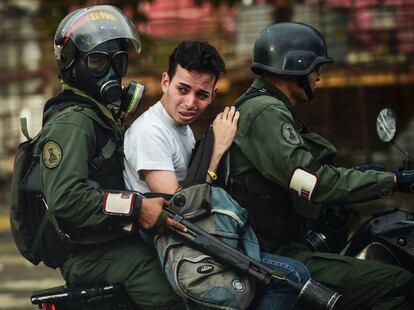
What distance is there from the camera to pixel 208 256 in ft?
14.3

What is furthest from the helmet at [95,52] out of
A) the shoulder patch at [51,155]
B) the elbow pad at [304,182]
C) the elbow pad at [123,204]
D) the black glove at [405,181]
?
the black glove at [405,181]

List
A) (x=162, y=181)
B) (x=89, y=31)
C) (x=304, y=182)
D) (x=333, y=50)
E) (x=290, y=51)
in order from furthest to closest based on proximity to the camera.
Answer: (x=333, y=50), (x=89, y=31), (x=290, y=51), (x=162, y=181), (x=304, y=182)

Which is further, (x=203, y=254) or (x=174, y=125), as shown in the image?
(x=174, y=125)

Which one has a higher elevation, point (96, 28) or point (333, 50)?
point (96, 28)

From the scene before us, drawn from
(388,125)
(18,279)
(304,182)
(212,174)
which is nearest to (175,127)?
(212,174)

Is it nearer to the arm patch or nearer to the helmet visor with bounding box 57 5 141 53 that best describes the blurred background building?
the helmet visor with bounding box 57 5 141 53

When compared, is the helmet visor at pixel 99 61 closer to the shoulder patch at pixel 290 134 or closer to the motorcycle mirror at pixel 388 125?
the shoulder patch at pixel 290 134

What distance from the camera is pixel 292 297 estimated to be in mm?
4430

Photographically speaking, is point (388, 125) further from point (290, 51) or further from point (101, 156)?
point (101, 156)

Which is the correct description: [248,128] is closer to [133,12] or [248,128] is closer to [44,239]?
[44,239]

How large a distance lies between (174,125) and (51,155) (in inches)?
22.2

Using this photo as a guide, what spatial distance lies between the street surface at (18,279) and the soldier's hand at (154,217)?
4.21 m

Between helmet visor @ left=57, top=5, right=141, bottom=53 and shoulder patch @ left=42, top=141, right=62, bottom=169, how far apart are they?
0.50m

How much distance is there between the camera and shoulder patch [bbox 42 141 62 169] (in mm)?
4484
